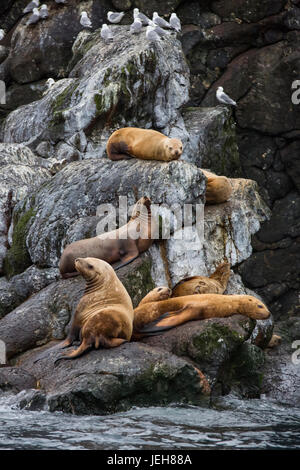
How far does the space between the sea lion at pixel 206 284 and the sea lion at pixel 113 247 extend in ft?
2.23

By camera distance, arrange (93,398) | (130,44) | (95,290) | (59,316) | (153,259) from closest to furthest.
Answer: (93,398), (95,290), (59,316), (153,259), (130,44)

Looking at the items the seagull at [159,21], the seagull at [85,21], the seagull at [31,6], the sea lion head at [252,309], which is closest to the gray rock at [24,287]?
the sea lion head at [252,309]

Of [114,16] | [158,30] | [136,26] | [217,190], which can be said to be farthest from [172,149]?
[114,16]

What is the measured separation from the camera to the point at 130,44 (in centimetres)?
1516

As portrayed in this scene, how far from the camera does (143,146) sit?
11312 millimetres

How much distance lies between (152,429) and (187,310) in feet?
7.32

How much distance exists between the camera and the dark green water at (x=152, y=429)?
6400 millimetres

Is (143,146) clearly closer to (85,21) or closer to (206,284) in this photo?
(206,284)

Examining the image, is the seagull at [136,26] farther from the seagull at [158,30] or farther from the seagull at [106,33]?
the seagull at [106,33]

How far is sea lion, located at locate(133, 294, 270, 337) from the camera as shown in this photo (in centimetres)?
882

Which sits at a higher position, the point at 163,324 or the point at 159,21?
the point at 159,21

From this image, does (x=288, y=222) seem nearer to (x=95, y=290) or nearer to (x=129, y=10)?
(x=129, y=10)

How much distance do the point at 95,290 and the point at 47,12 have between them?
37.5 feet
